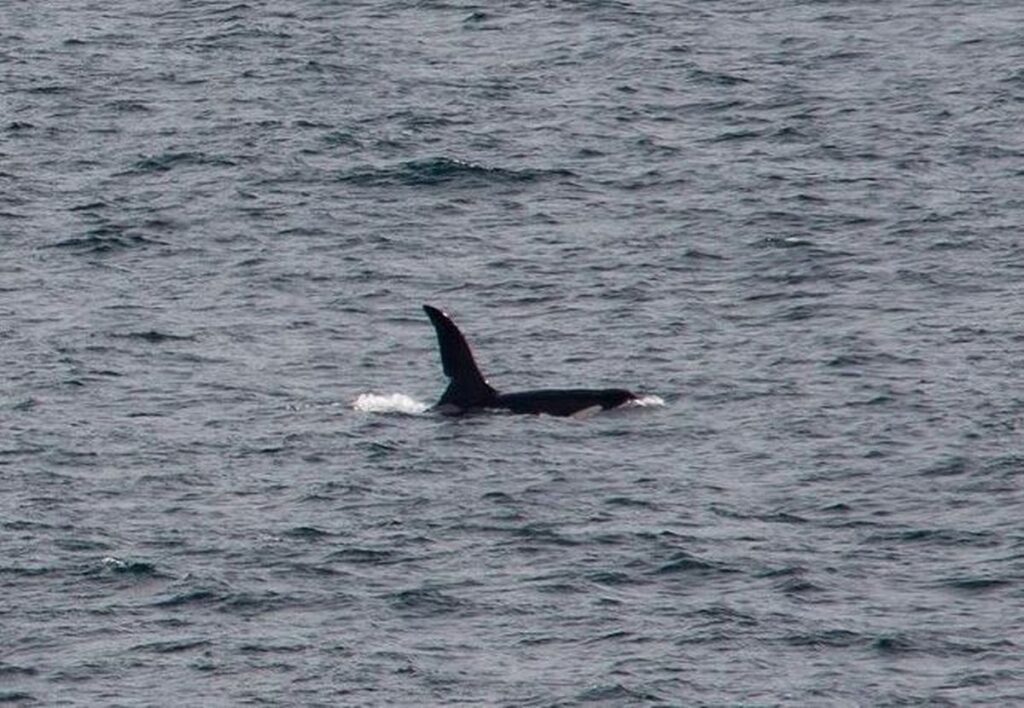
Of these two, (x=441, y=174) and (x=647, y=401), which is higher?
(x=441, y=174)

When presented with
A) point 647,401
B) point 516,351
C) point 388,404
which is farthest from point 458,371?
point 516,351

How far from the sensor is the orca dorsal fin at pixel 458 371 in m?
51.6

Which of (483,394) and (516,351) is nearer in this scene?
(483,394)

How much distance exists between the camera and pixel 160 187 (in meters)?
67.8

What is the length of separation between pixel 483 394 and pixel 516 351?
3.77 metres

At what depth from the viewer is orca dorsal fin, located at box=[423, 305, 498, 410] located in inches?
2031

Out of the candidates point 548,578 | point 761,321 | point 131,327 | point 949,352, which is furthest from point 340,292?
point 548,578

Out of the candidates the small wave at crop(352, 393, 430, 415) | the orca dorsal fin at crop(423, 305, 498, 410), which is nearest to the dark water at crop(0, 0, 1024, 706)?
the small wave at crop(352, 393, 430, 415)

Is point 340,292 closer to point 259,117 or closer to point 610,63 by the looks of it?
point 259,117

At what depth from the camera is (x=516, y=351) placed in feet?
182

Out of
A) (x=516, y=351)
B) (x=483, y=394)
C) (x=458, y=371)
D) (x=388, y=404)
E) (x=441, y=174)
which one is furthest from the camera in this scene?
(x=441, y=174)

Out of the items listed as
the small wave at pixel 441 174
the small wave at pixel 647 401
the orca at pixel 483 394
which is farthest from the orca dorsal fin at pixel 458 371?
the small wave at pixel 441 174

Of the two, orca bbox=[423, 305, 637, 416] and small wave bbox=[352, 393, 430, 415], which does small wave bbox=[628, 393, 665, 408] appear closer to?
orca bbox=[423, 305, 637, 416]

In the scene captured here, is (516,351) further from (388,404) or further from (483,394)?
(388,404)
